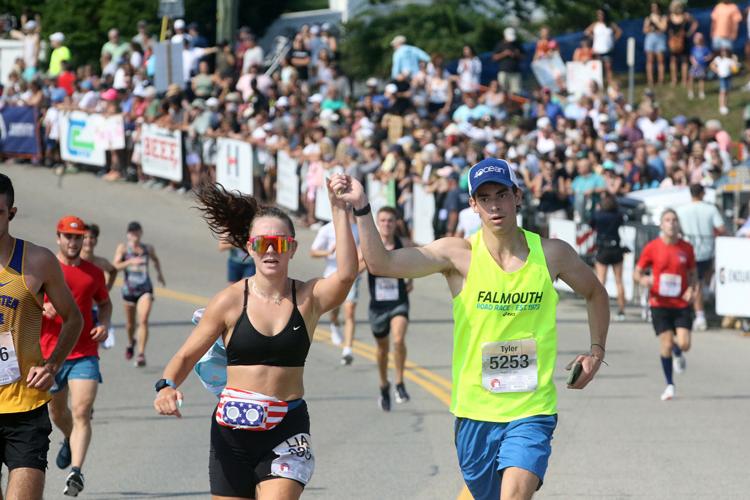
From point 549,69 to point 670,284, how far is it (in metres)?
16.0

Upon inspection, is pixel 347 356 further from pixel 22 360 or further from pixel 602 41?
Answer: pixel 602 41

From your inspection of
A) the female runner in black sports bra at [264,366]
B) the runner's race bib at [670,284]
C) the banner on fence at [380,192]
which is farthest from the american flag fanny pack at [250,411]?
the banner on fence at [380,192]

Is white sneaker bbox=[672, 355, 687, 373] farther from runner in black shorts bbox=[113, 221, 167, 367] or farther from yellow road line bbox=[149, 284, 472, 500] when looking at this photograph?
runner in black shorts bbox=[113, 221, 167, 367]

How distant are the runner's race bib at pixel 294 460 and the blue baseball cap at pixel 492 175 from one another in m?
1.46

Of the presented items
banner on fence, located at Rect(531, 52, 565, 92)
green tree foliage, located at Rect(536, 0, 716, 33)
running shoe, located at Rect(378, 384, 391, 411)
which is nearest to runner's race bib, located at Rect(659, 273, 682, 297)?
running shoe, located at Rect(378, 384, 391, 411)

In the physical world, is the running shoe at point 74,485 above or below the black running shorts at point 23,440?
below

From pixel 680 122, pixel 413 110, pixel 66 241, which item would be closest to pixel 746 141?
pixel 680 122

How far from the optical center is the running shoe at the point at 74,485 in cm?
999

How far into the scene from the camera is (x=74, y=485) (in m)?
10.0

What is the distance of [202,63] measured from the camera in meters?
31.1

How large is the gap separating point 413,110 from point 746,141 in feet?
22.2

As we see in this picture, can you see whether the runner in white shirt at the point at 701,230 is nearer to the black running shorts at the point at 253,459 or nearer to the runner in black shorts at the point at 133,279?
the runner in black shorts at the point at 133,279

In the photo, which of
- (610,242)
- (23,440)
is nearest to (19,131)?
(610,242)

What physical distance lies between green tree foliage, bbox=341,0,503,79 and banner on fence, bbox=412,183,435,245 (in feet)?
37.3
